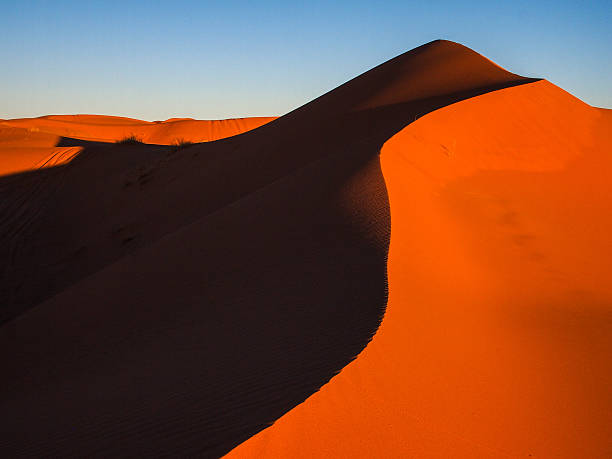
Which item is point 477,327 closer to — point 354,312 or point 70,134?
point 354,312

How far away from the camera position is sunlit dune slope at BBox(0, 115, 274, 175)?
18.7 meters

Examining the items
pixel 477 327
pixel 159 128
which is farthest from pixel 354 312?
pixel 159 128

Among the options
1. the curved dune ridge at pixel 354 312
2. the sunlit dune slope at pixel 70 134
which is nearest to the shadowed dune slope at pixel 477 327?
the curved dune ridge at pixel 354 312

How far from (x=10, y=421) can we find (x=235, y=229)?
3558 mm

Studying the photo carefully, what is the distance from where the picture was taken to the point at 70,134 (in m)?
37.6

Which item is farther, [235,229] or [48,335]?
[235,229]

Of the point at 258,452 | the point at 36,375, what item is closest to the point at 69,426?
the point at 258,452

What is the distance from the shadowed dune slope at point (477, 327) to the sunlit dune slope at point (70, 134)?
1494 cm

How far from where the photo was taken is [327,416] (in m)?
2.73

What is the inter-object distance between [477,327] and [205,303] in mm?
2555

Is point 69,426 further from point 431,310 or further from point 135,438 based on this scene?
point 431,310

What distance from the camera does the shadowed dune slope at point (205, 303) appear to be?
123 inches

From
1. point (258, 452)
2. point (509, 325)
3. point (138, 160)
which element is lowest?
point (258, 452)

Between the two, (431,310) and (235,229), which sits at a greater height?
(235,229)
